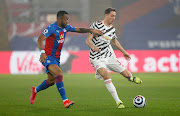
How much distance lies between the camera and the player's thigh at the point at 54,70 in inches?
320

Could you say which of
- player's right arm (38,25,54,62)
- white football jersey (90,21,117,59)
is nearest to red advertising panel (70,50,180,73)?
white football jersey (90,21,117,59)

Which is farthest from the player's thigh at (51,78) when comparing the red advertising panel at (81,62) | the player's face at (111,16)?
the red advertising panel at (81,62)

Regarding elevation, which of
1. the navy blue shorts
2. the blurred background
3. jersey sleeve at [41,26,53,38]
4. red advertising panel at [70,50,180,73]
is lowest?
red advertising panel at [70,50,180,73]

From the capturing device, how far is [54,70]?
8148 millimetres

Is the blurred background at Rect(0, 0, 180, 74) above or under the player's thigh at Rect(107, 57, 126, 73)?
above

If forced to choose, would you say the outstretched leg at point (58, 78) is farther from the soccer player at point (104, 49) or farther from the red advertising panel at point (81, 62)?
the red advertising panel at point (81, 62)

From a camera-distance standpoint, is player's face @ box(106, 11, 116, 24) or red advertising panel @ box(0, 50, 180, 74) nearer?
player's face @ box(106, 11, 116, 24)

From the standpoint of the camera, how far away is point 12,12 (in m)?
31.8

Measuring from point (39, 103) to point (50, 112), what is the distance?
167 cm

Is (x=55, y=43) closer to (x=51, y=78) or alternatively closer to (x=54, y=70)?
(x=54, y=70)

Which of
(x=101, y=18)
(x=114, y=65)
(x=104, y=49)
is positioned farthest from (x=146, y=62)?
(x=104, y=49)

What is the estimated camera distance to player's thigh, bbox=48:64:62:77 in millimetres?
8116

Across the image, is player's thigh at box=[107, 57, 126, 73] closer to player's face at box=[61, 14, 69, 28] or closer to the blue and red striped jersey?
the blue and red striped jersey

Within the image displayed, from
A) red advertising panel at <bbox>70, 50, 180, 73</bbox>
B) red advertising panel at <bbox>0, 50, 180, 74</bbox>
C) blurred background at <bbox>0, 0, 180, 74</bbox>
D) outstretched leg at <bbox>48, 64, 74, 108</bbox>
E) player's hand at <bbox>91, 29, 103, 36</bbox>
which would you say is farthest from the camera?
blurred background at <bbox>0, 0, 180, 74</bbox>
